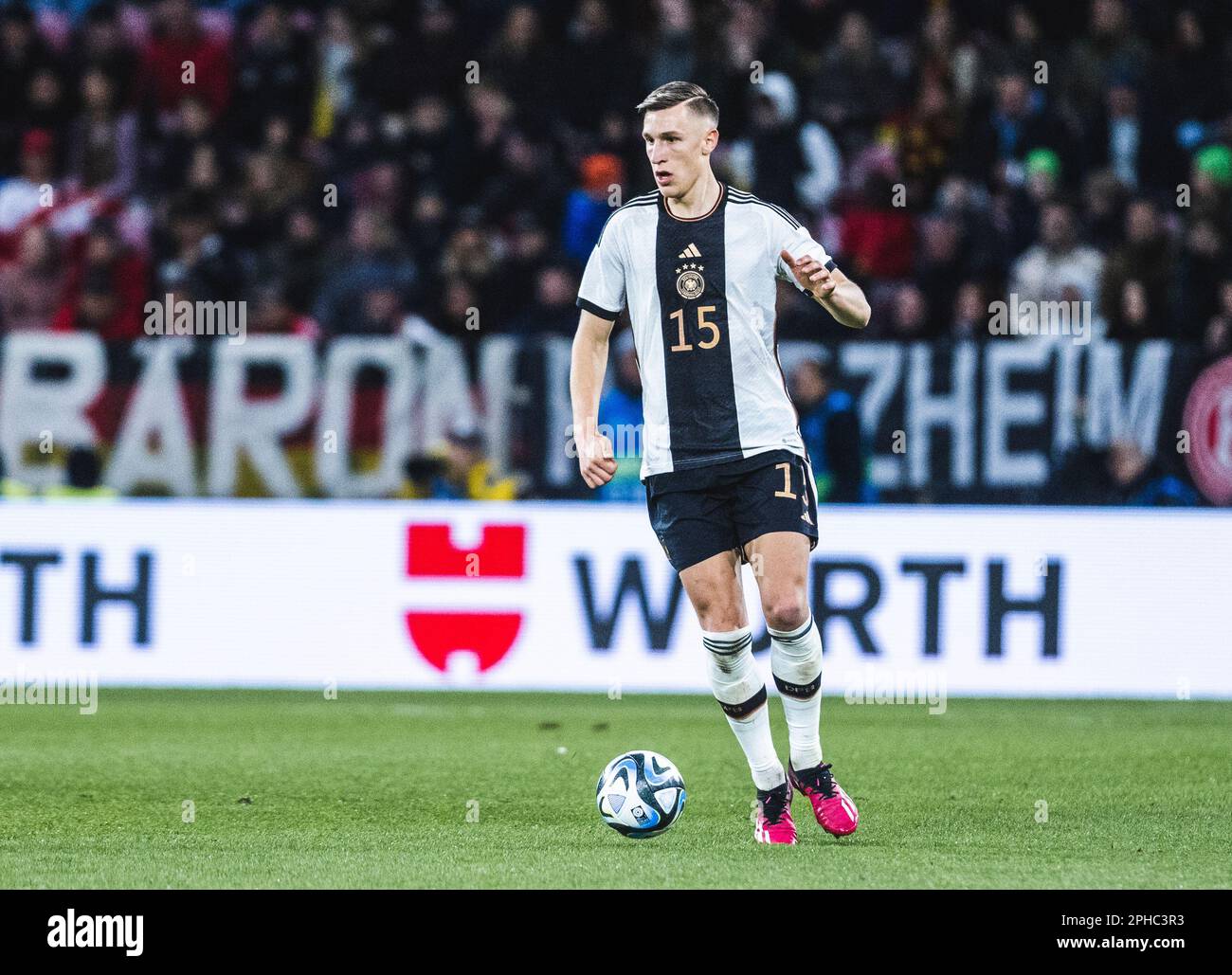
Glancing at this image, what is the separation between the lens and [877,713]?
433 inches

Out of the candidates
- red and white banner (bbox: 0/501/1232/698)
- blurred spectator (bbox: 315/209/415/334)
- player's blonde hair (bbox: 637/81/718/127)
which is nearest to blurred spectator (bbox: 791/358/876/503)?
red and white banner (bbox: 0/501/1232/698)

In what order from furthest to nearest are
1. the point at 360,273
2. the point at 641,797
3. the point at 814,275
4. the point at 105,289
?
the point at 360,273
the point at 105,289
the point at 641,797
the point at 814,275

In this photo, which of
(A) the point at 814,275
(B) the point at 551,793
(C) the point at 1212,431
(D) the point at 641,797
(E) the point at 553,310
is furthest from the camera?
(E) the point at 553,310

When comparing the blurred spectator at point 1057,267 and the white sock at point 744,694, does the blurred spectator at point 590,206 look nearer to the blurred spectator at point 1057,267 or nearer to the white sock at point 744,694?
the blurred spectator at point 1057,267

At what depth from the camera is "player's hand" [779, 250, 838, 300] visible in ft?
21.2

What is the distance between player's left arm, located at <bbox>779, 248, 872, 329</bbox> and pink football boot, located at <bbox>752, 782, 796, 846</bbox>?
1455mm

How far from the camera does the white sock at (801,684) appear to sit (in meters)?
6.87

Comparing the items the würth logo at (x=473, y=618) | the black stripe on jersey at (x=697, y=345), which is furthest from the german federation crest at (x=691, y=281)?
the würth logo at (x=473, y=618)

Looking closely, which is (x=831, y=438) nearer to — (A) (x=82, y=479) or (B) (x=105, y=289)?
(A) (x=82, y=479)

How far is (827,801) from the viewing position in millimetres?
6750

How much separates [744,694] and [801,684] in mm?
180

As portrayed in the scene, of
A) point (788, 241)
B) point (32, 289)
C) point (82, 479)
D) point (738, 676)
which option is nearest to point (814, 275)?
point (788, 241)

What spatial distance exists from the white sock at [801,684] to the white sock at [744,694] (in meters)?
0.08
